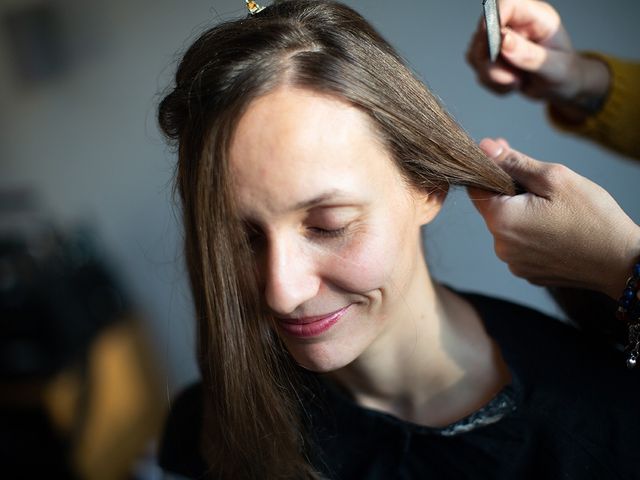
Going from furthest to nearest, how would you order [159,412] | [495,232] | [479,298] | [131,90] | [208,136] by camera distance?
[159,412], [131,90], [479,298], [495,232], [208,136]

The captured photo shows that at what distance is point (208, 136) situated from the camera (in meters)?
0.71

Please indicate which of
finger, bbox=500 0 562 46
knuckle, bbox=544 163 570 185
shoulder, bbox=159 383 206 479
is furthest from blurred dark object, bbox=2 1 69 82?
Answer: knuckle, bbox=544 163 570 185

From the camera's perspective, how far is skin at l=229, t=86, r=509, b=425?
68 centimetres

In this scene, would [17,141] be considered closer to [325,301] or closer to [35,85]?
A: [35,85]

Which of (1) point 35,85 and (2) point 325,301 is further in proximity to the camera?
(1) point 35,85

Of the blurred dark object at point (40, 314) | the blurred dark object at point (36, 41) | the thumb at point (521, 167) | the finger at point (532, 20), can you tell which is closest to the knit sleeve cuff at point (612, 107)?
the finger at point (532, 20)

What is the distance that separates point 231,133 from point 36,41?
1.77 m

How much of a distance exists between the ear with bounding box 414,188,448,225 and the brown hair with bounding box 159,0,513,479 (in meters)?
0.01

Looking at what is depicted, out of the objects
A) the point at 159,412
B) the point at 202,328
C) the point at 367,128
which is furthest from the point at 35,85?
the point at 367,128

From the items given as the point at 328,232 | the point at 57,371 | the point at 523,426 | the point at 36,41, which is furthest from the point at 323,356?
the point at 36,41

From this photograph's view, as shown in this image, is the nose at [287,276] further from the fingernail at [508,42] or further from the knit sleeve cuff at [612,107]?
the knit sleeve cuff at [612,107]

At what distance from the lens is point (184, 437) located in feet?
3.39

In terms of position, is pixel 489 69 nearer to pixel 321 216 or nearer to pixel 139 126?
pixel 321 216

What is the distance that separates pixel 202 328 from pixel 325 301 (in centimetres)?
19
